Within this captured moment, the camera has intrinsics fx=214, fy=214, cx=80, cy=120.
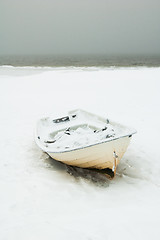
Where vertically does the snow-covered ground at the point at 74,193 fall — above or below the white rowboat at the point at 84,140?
below

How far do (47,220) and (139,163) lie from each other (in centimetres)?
318

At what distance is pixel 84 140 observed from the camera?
5.11m

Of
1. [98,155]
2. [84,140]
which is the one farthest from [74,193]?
[84,140]

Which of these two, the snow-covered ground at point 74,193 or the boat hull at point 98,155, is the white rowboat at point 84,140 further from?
the snow-covered ground at point 74,193

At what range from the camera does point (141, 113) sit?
9297 millimetres

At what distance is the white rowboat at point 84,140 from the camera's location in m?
4.33

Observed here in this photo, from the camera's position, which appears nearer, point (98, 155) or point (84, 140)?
point (98, 155)

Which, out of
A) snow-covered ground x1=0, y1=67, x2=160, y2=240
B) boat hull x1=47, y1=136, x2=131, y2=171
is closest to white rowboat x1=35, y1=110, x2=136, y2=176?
boat hull x1=47, y1=136, x2=131, y2=171

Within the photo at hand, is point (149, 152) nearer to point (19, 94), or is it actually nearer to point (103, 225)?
point (103, 225)

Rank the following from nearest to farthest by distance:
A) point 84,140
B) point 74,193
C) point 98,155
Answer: point 74,193, point 98,155, point 84,140

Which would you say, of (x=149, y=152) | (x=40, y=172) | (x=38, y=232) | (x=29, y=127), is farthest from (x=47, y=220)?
(x=29, y=127)

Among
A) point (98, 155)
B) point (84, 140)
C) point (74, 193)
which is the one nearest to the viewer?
point (74, 193)

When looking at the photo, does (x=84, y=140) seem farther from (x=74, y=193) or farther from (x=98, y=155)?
(x=74, y=193)

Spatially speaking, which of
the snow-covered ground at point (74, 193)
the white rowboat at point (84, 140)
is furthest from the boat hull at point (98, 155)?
the snow-covered ground at point (74, 193)
